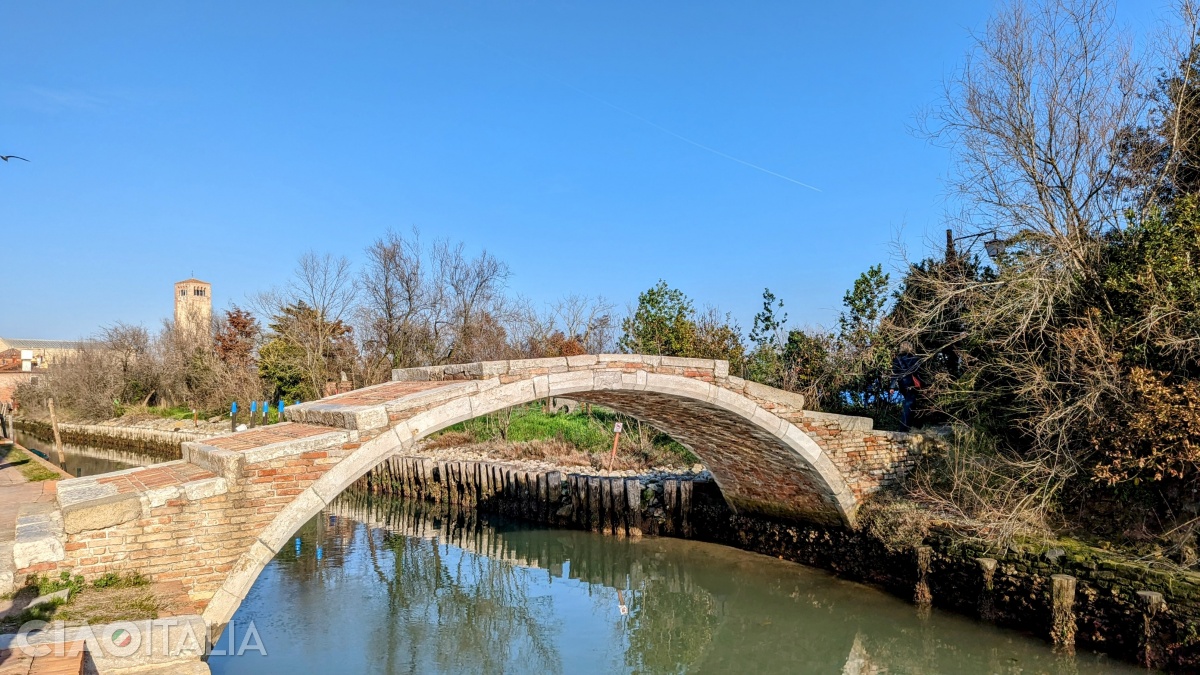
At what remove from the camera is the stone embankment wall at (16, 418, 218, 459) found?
26156mm

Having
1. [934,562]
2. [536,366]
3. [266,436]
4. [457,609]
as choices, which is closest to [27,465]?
[457,609]

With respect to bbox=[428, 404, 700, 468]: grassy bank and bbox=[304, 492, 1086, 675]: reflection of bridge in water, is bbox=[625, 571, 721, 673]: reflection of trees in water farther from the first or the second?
bbox=[428, 404, 700, 468]: grassy bank

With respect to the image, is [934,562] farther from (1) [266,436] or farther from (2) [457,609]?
(1) [266,436]

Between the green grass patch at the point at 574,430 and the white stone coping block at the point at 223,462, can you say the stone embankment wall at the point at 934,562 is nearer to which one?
the green grass patch at the point at 574,430

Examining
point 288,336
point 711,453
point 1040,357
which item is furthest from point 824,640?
point 288,336

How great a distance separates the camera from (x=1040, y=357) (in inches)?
353

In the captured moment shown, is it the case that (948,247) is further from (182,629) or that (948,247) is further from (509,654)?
(182,629)

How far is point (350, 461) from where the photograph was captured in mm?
6941

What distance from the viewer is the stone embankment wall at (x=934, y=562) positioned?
22.8ft

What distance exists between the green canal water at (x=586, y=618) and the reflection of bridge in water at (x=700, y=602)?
2cm

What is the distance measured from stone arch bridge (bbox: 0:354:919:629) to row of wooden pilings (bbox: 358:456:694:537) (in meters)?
2.18

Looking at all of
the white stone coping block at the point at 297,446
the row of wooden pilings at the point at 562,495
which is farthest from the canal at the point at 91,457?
the white stone coping block at the point at 297,446

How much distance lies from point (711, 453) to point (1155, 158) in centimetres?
692

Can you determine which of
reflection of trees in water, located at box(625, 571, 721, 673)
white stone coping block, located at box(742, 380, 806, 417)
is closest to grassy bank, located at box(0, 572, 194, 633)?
reflection of trees in water, located at box(625, 571, 721, 673)
